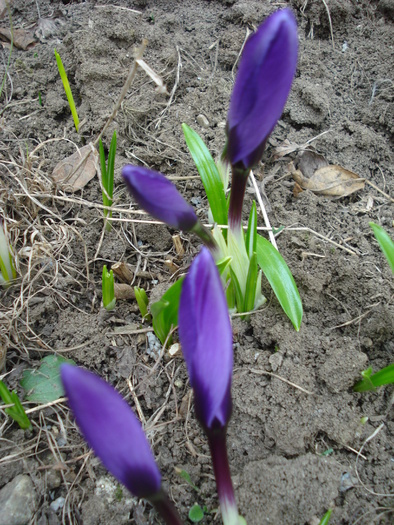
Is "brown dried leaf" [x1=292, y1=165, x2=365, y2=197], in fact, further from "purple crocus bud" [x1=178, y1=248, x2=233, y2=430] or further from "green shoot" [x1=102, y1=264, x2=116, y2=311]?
"purple crocus bud" [x1=178, y1=248, x2=233, y2=430]

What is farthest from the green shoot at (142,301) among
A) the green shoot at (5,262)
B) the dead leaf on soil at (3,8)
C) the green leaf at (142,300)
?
the dead leaf on soil at (3,8)

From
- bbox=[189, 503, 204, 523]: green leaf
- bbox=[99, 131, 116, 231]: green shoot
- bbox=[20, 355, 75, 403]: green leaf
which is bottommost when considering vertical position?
bbox=[189, 503, 204, 523]: green leaf

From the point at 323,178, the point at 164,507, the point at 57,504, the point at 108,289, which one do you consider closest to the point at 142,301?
the point at 108,289

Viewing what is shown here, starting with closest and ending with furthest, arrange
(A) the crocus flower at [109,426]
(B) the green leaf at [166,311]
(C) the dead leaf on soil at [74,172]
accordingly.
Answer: (A) the crocus flower at [109,426]
(B) the green leaf at [166,311]
(C) the dead leaf on soil at [74,172]

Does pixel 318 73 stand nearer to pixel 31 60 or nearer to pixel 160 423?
pixel 31 60

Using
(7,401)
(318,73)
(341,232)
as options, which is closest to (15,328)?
(7,401)

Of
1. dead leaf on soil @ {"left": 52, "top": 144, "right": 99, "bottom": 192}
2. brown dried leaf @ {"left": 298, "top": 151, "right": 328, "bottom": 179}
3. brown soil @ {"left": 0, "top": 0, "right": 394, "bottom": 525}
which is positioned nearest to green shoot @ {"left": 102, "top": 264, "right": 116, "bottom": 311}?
brown soil @ {"left": 0, "top": 0, "right": 394, "bottom": 525}

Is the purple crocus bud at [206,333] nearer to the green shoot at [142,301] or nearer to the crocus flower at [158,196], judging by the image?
the crocus flower at [158,196]
